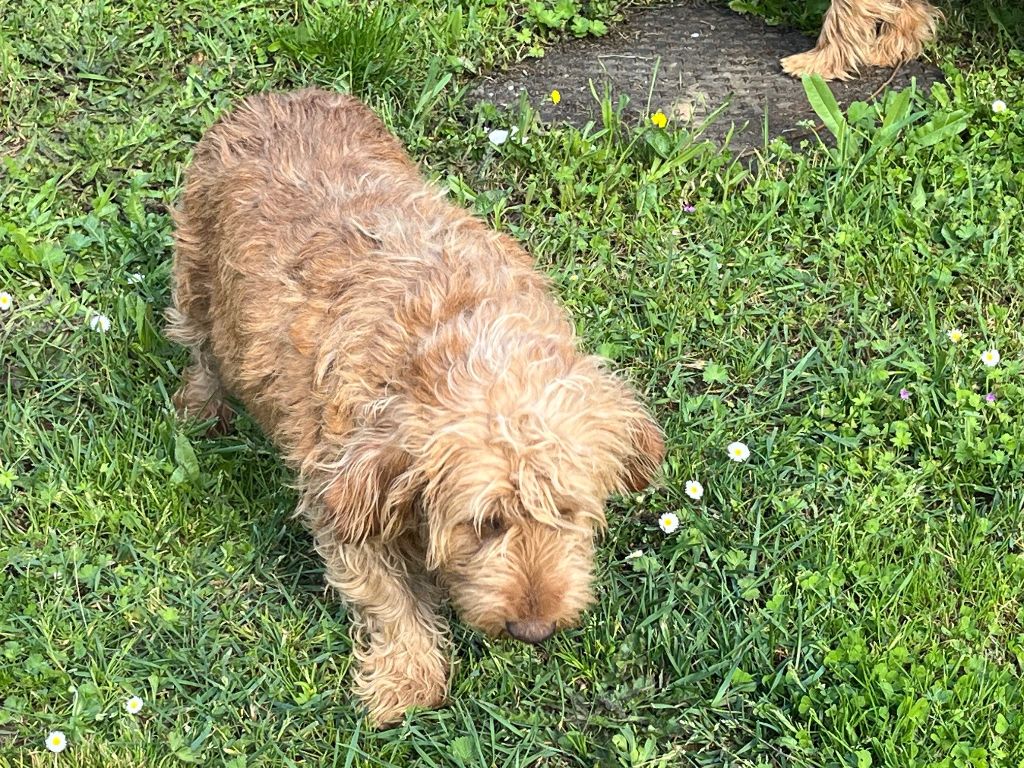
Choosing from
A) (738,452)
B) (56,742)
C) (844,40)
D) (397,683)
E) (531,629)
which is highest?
(844,40)

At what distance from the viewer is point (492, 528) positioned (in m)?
2.59

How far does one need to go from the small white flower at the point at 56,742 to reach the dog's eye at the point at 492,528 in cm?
153

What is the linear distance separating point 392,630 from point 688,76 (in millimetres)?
2976

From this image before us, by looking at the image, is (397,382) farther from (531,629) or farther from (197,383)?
(197,383)

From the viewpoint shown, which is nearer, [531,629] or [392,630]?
[531,629]

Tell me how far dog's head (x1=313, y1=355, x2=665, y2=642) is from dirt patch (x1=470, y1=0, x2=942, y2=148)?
240 centimetres

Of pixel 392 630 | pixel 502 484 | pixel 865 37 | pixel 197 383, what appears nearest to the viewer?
pixel 502 484

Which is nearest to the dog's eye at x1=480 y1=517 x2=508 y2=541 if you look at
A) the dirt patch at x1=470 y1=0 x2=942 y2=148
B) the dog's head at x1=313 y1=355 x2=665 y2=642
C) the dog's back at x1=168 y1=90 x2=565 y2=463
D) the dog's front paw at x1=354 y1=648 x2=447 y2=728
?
the dog's head at x1=313 y1=355 x2=665 y2=642

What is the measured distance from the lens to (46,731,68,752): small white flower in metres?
3.18

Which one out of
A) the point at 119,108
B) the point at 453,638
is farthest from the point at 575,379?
the point at 119,108

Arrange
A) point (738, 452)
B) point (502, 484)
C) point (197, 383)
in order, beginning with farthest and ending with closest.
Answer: point (197, 383)
point (738, 452)
point (502, 484)

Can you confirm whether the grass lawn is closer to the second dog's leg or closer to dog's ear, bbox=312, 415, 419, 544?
the second dog's leg

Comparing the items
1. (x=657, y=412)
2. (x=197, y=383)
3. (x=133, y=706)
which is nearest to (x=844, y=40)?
(x=657, y=412)

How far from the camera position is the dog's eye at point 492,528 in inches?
101
